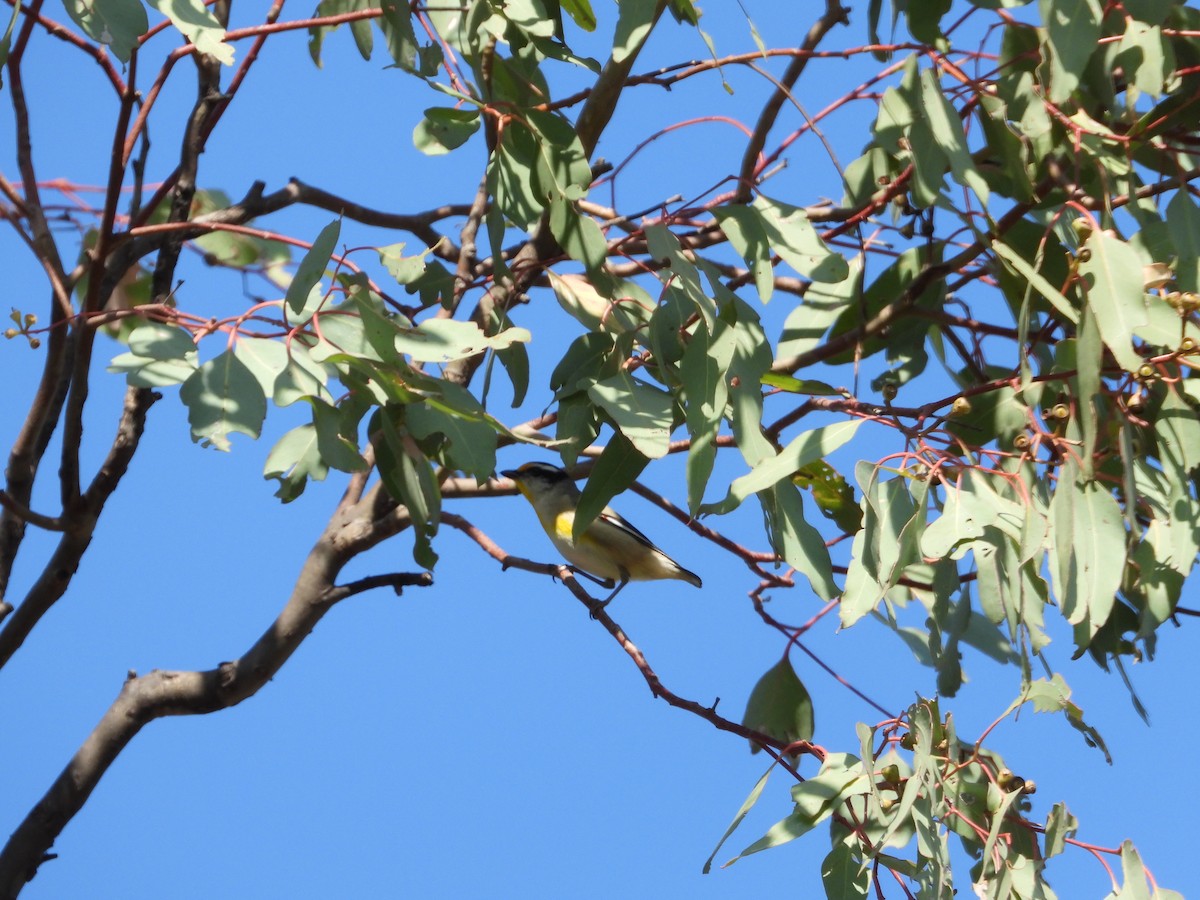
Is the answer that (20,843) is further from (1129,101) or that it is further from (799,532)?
(1129,101)

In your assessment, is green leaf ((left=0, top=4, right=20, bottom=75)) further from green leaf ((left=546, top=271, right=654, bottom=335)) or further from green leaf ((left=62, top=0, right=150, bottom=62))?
green leaf ((left=546, top=271, right=654, bottom=335))

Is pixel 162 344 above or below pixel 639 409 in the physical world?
below

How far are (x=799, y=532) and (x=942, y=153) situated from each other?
0.61 meters

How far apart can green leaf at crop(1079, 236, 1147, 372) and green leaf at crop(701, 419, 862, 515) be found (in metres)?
0.36

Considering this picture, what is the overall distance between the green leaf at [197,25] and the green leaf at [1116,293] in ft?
3.84

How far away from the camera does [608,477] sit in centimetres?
196

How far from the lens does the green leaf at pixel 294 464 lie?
1.90 meters

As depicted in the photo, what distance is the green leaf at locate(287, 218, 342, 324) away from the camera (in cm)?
165

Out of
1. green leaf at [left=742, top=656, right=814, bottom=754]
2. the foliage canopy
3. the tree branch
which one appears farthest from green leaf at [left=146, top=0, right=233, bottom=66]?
green leaf at [left=742, top=656, right=814, bottom=754]

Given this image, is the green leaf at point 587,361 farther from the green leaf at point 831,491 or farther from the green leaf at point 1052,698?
the green leaf at point 1052,698

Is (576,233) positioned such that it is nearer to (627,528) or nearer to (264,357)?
(264,357)

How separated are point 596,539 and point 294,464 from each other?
1780 millimetres

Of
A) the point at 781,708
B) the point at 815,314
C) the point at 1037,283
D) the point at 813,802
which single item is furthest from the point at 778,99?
the point at 813,802

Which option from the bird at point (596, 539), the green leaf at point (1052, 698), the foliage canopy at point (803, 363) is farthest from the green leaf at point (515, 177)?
the bird at point (596, 539)
